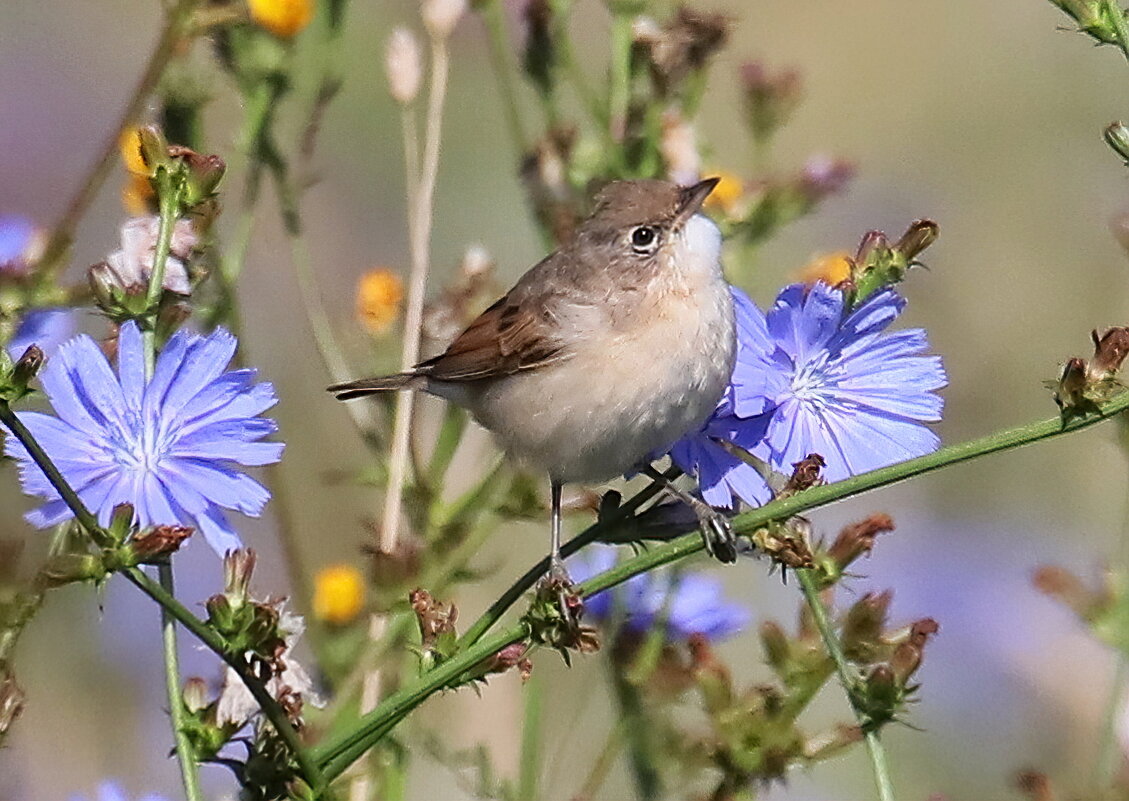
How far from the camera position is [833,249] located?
26.6ft

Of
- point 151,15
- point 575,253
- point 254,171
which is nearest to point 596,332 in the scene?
point 575,253

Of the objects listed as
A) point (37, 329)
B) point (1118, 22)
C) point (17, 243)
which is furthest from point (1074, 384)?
point (17, 243)

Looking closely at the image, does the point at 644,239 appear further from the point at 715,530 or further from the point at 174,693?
the point at 174,693

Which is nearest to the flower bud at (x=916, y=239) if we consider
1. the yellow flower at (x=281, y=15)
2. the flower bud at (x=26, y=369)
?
the flower bud at (x=26, y=369)

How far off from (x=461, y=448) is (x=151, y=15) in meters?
7.68

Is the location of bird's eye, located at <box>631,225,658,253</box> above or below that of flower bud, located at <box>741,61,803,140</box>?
below

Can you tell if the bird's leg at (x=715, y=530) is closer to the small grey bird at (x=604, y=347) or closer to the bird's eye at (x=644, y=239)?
the small grey bird at (x=604, y=347)

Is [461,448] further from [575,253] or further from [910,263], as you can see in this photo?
[910,263]

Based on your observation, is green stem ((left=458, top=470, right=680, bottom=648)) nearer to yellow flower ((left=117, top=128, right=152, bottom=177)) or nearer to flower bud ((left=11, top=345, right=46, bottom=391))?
flower bud ((left=11, top=345, right=46, bottom=391))

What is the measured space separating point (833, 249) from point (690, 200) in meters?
4.72

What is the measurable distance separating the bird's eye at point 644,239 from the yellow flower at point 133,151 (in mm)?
1040

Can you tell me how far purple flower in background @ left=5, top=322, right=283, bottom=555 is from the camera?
253cm

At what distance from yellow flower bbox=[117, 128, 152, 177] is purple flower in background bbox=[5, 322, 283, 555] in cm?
29

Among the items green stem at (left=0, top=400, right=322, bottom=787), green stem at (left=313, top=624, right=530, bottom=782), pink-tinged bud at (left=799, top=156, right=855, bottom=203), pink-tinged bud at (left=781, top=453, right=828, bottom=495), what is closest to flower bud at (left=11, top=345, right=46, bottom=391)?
green stem at (left=0, top=400, right=322, bottom=787)
